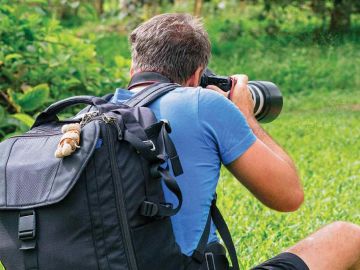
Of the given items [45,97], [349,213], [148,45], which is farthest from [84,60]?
[148,45]

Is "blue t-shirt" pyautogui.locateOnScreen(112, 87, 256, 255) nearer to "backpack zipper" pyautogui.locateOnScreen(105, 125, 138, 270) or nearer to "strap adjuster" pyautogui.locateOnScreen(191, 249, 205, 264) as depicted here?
"strap adjuster" pyautogui.locateOnScreen(191, 249, 205, 264)

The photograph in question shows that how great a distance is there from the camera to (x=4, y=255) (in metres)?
2.49

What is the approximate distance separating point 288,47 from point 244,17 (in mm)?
3132

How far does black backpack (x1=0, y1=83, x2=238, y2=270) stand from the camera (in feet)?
7.62

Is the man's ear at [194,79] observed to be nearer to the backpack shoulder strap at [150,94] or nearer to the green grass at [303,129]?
the backpack shoulder strap at [150,94]

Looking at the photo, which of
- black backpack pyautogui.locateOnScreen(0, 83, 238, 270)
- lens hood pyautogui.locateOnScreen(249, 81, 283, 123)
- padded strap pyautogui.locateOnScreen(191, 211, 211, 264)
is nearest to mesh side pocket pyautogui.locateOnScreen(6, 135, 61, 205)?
black backpack pyautogui.locateOnScreen(0, 83, 238, 270)

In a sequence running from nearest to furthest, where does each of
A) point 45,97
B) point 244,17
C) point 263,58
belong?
point 45,97 < point 263,58 < point 244,17

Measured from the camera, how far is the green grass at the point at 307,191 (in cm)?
450

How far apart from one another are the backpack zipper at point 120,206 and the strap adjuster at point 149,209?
0.05m

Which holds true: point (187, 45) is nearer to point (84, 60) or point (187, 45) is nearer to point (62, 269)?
point (62, 269)

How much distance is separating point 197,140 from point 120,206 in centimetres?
36

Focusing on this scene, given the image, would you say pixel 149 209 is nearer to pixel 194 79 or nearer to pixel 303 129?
pixel 194 79

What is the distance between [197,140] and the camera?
8.38ft

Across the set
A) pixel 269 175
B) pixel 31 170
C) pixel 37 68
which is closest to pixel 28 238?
pixel 31 170
